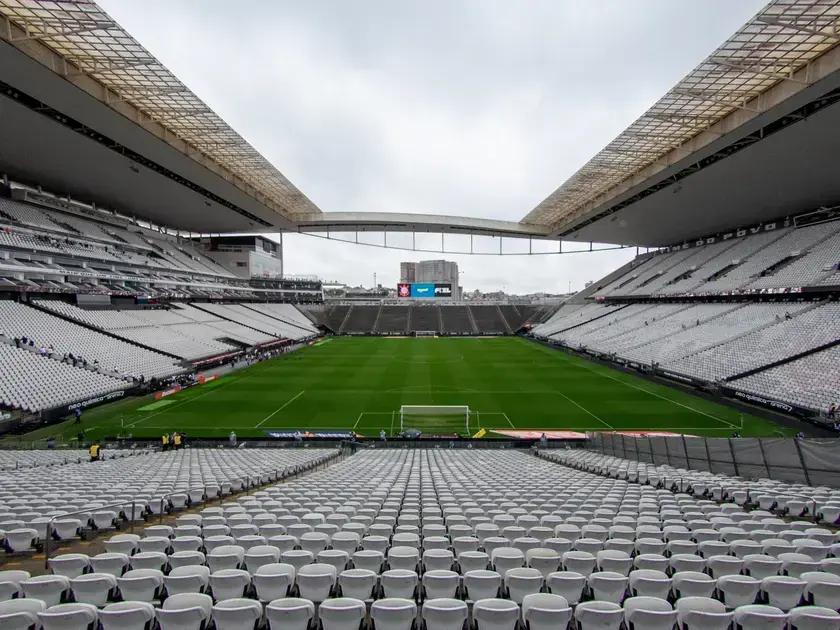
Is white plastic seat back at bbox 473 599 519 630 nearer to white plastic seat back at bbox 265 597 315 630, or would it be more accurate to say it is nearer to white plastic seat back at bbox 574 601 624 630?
white plastic seat back at bbox 574 601 624 630

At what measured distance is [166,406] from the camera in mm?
30266

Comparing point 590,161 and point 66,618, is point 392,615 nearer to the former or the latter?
point 66,618

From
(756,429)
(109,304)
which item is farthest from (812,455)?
(109,304)

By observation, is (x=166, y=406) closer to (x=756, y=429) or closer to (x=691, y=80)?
(x=756, y=429)

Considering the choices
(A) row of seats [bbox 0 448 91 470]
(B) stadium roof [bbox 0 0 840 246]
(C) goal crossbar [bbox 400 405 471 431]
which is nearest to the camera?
(A) row of seats [bbox 0 448 91 470]

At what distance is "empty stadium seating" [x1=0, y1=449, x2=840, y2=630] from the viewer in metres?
3.73

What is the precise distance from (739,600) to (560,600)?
1867 mm

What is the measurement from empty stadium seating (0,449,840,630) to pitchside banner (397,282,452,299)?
72070 millimetres

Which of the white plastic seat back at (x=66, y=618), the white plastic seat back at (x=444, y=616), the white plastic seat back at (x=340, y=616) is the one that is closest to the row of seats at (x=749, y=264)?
the white plastic seat back at (x=444, y=616)

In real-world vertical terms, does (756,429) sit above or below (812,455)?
below

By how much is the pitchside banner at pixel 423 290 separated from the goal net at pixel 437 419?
5346 centimetres

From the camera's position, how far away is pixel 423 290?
81.5 meters

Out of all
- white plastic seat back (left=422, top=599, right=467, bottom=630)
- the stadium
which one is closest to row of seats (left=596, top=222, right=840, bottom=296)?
the stadium

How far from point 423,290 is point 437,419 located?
55.6m
